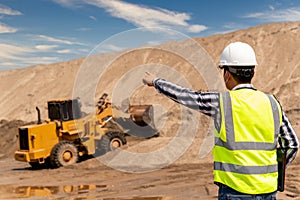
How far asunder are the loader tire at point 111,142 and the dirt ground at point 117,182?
57 cm

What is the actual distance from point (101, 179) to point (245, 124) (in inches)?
397

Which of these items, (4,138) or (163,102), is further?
(163,102)

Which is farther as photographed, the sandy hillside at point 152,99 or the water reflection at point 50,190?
the sandy hillside at point 152,99

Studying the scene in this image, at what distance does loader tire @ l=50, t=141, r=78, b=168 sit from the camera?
13945 mm

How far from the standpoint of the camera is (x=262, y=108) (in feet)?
7.93

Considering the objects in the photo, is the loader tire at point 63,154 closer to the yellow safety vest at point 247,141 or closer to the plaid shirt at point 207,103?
the plaid shirt at point 207,103

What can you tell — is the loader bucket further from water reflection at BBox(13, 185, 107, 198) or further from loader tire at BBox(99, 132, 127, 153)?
water reflection at BBox(13, 185, 107, 198)

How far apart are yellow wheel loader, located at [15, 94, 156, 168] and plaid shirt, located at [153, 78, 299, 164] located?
11908 mm

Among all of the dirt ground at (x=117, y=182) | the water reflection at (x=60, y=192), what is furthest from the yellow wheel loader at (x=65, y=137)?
the water reflection at (x=60, y=192)

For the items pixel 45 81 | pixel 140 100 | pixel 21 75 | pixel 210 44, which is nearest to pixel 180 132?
pixel 140 100

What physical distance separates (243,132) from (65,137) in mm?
12768

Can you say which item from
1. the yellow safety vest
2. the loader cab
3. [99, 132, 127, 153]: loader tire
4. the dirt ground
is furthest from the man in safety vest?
[99, 132, 127, 153]: loader tire

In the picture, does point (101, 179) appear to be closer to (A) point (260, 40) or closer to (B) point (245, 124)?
(B) point (245, 124)

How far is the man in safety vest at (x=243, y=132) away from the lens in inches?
93.9
